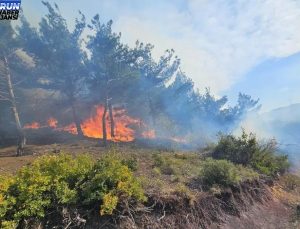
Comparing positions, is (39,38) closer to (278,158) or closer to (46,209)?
(278,158)

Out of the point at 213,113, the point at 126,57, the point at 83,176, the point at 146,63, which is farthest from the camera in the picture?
the point at 213,113

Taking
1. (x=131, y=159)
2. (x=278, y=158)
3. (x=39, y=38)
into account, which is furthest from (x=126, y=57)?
(x=131, y=159)

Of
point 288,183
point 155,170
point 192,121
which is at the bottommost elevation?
point 288,183

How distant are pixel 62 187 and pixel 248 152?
14.7m

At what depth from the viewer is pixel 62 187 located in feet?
32.2

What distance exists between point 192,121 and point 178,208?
1852 inches

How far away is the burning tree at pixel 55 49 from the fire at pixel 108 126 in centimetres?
746

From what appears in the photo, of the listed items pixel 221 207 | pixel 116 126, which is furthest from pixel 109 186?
pixel 116 126

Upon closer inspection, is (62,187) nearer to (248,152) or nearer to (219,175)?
(219,175)

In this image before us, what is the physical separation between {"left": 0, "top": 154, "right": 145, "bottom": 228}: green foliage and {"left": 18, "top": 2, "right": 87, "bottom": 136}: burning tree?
28.1 meters

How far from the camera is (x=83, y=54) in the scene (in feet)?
127

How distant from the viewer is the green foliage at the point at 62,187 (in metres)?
8.93

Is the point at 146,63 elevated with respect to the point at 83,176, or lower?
elevated

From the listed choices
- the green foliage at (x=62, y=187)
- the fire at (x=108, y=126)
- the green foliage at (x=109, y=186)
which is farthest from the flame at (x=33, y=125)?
the green foliage at (x=109, y=186)
